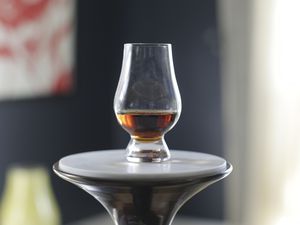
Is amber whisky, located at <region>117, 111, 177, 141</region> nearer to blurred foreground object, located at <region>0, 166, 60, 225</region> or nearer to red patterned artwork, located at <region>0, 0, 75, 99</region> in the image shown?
blurred foreground object, located at <region>0, 166, 60, 225</region>

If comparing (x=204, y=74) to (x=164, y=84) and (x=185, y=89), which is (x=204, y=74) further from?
(x=164, y=84)

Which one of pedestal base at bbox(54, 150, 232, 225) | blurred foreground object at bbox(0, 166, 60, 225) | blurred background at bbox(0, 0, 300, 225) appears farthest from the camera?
blurred background at bbox(0, 0, 300, 225)

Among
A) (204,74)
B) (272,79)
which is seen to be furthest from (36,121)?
(272,79)

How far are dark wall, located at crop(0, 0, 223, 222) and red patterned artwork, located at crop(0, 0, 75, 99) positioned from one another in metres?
0.11

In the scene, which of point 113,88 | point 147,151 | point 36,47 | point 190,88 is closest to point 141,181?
point 147,151

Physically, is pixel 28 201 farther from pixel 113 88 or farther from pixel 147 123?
pixel 147 123

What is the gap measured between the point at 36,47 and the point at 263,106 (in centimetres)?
116

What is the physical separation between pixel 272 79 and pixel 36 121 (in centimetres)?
119

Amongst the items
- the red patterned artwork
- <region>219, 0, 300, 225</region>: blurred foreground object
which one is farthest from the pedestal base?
<region>219, 0, 300, 225</region>: blurred foreground object

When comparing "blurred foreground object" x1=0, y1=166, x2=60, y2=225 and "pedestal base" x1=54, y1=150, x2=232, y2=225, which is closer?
"pedestal base" x1=54, y1=150, x2=232, y2=225

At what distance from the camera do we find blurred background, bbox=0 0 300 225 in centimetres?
288

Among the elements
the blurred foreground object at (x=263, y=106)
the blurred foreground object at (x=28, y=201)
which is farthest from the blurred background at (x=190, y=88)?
the blurred foreground object at (x=28, y=201)

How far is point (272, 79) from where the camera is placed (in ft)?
9.68

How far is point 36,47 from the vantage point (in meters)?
2.94
